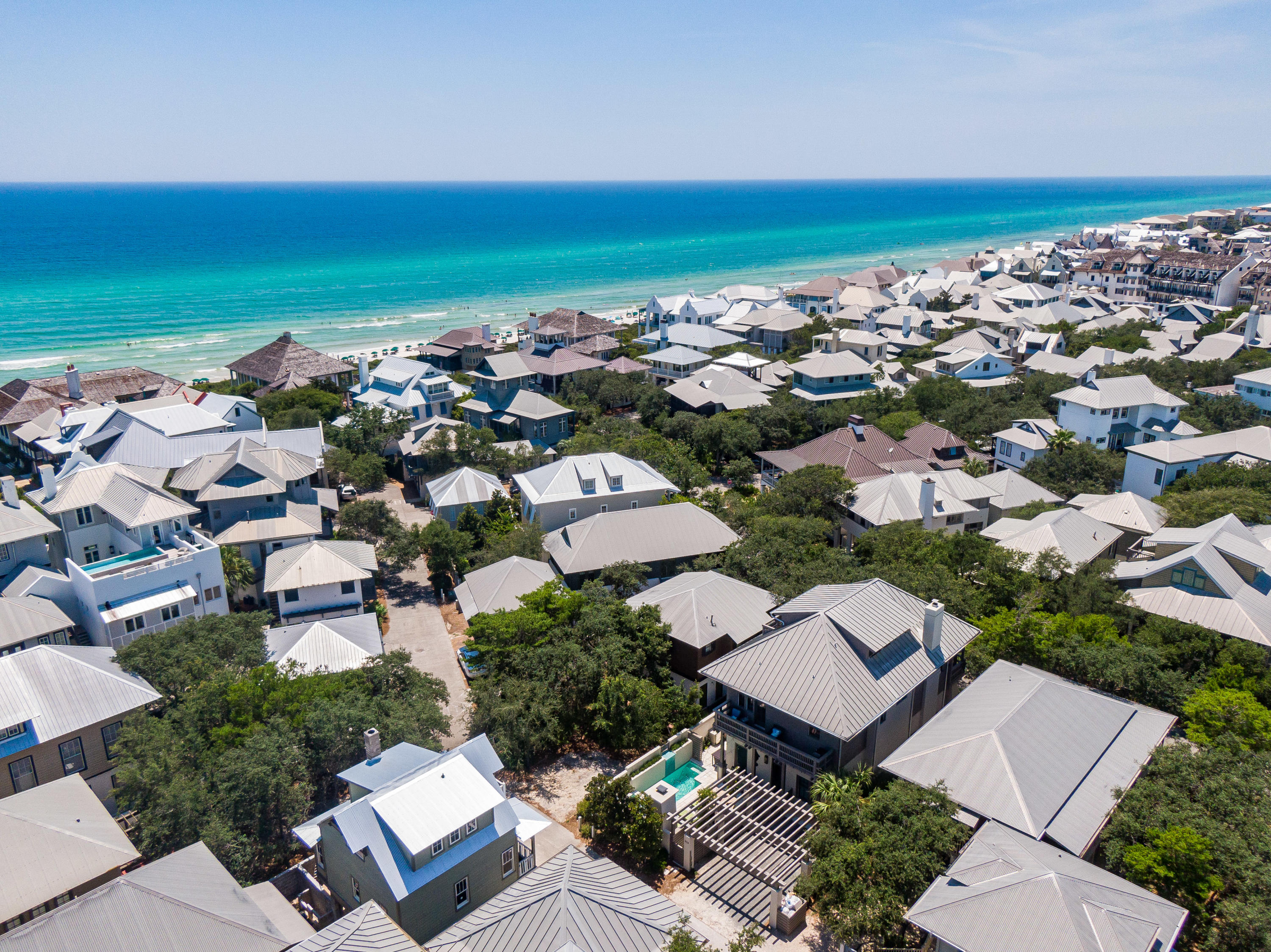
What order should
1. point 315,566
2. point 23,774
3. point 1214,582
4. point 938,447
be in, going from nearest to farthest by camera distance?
point 23,774 < point 1214,582 < point 315,566 < point 938,447

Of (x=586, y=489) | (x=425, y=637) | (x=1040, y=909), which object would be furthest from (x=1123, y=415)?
(x=425, y=637)

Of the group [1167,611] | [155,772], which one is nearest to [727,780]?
[155,772]

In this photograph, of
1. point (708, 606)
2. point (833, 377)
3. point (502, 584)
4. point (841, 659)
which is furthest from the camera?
point (833, 377)

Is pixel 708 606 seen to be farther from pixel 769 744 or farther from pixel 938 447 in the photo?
pixel 938 447

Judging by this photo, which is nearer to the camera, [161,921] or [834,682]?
[161,921]

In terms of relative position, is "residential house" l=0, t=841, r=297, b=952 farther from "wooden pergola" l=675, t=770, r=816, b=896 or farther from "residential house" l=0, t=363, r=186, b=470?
"residential house" l=0, t=363, r=186, b=470

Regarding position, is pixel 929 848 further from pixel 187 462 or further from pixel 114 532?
pixel 187 462
